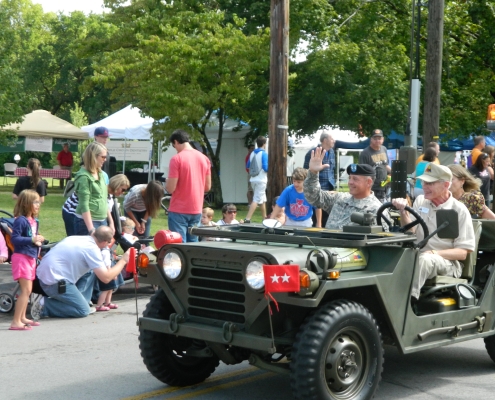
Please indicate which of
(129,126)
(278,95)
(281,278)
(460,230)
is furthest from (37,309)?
(129,126)

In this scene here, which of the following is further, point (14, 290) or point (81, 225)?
point (81, 225)

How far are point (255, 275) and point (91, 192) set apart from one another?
5.15m

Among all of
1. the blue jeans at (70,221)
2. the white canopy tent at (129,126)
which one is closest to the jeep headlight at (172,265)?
the blue jeans at (70,221)

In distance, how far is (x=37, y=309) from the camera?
9.20 m

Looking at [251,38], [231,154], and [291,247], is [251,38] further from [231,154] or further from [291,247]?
A: [291,247]

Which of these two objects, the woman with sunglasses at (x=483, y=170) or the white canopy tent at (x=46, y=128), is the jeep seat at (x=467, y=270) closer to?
the woman with sunglasses at (x=483, y=170)

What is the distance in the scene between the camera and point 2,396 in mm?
6008

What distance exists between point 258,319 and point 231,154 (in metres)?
22.0

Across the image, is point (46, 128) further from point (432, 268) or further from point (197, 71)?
point (432, 268)

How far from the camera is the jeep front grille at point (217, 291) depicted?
5.39 meters

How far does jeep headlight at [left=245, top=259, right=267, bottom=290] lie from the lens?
5191mm

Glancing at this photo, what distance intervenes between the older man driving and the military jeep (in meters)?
0.18

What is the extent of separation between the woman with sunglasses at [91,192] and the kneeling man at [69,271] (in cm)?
48

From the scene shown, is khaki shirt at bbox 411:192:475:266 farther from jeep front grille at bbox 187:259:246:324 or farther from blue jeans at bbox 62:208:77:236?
blue jeans at bbox 62:208:77:236
